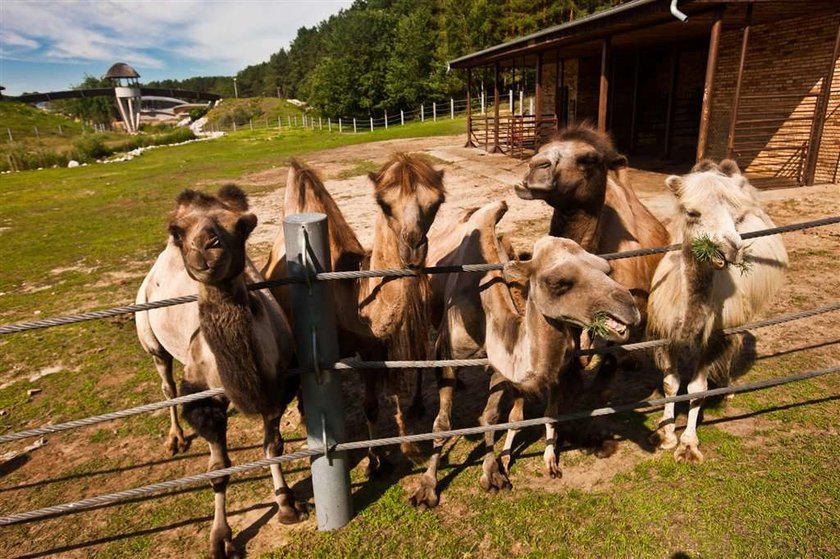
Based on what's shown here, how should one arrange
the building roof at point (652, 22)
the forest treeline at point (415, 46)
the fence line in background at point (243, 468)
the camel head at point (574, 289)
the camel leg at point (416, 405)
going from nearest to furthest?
the camel head at point (574, 289) < the fence line in background at point (243, 468) < the camel leg at point (416, 405) < the building roof at point (652, 22) < the forest treeline at point (415, 46)

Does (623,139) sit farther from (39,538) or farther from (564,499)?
(39,538)

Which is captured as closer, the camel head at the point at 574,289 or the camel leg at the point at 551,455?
the camel head at the point at 574,289

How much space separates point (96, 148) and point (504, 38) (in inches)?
1392

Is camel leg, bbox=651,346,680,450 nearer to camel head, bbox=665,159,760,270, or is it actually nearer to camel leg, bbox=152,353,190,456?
camel head, bbox=665,159,760,270

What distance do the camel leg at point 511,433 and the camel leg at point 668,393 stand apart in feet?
3.80

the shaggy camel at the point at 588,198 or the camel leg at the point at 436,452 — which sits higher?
the shaggy camel at the point at 588,198

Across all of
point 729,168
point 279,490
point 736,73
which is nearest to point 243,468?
point 279,490

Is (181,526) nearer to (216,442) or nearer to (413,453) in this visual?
(216,442)

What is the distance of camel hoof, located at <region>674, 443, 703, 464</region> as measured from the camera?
3584 mm

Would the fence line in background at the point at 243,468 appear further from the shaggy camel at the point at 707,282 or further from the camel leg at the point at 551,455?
the camel leg at the point at 551,455

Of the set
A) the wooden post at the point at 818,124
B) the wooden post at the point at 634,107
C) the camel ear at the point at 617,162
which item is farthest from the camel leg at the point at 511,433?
the wooden post at the point at 634,107

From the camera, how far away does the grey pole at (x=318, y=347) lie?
2586 mm

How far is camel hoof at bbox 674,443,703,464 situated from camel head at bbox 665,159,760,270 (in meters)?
1.44

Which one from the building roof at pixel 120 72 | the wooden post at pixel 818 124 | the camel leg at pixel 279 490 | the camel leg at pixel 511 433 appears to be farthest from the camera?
the building roof at pixel 120 72
